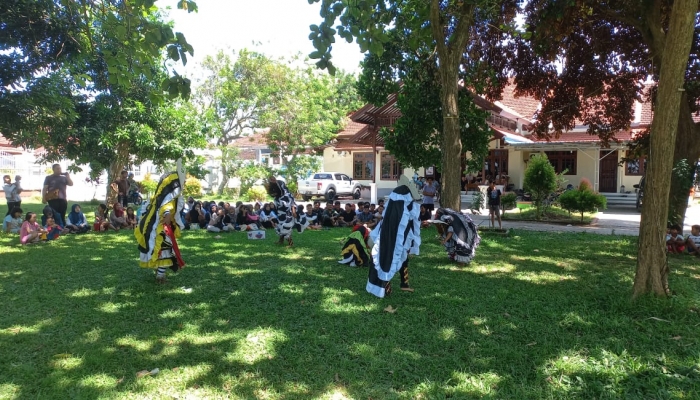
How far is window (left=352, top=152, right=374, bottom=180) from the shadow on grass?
71.2ft

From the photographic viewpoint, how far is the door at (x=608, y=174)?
942 inches

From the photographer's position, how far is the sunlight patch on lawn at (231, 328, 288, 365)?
4.23 metres

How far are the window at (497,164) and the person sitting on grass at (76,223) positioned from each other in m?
19.2

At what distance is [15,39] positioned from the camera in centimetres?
866

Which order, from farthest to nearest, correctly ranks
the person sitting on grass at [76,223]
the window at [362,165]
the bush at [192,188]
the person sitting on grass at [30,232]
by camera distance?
1. the window at [362,165]
2. the bush at [192,188]
3. the person sitting on grass at [76,223]
4. the person sitting on grass at [30,232]

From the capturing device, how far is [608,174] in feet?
79.5

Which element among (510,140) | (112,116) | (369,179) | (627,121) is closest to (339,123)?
(369,179)

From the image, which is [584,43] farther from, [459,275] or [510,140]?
[510,140]

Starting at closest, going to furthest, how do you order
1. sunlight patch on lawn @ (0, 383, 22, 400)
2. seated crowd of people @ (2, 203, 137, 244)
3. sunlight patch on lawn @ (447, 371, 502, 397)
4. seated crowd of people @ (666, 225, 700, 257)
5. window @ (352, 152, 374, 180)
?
sunlight patch on lawn @ (0, 383, 22, 400) < sunlight patch on lawn @ (447, 371, 502, 397) < seated crowd of people @ (666, 225, 700, 257) < seated crowd of people @ (2, 203, 137, 244) < window @ (352, 152, 374, 180)

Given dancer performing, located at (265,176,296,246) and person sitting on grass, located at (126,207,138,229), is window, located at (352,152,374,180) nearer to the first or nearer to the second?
person sitting on grass, located at (126,207,138,229)

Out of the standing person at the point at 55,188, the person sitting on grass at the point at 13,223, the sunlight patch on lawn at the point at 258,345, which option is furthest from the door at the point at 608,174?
the person sitting on grass at the point at 13,223

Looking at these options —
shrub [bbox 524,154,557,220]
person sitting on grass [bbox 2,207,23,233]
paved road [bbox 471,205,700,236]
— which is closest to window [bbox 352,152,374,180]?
paved road [bbox 471,205,700,236]

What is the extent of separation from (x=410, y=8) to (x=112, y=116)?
9010mm

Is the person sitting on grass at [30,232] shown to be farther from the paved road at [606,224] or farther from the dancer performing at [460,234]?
the paved road at [606,224]
